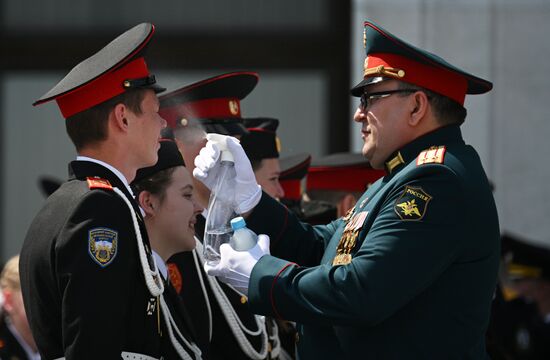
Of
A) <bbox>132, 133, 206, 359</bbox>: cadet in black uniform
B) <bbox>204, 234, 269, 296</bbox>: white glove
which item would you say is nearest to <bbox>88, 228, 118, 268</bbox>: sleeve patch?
<bbox>204, 234, 269, 296</bbox>: white glove

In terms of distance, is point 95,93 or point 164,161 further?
point 164,161

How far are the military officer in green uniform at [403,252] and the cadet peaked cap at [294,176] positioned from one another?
2279mm

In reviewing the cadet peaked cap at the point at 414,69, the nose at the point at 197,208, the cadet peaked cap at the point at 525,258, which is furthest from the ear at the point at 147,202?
the cadet peaked cap at the point at 525,258

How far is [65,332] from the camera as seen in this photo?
10.2 feet

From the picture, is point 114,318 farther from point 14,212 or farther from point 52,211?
point 14,212

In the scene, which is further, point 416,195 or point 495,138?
point 495,138

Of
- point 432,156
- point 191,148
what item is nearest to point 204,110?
point 191,148

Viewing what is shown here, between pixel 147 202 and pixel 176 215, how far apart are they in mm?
132

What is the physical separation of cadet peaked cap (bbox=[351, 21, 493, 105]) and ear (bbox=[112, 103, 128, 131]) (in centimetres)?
81

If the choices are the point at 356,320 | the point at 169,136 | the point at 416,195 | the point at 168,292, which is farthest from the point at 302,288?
the point at 169,136

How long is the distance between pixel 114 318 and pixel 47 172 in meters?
6.28

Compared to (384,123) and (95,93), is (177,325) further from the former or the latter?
(384,123)

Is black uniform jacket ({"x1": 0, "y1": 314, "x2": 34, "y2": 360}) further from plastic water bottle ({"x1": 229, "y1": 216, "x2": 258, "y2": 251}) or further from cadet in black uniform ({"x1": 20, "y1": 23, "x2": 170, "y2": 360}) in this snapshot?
plastic water bottle ({"x1": 229, "y1": 216, "x2": 258, "y2": 251})

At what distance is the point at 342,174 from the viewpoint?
5.88 metres
